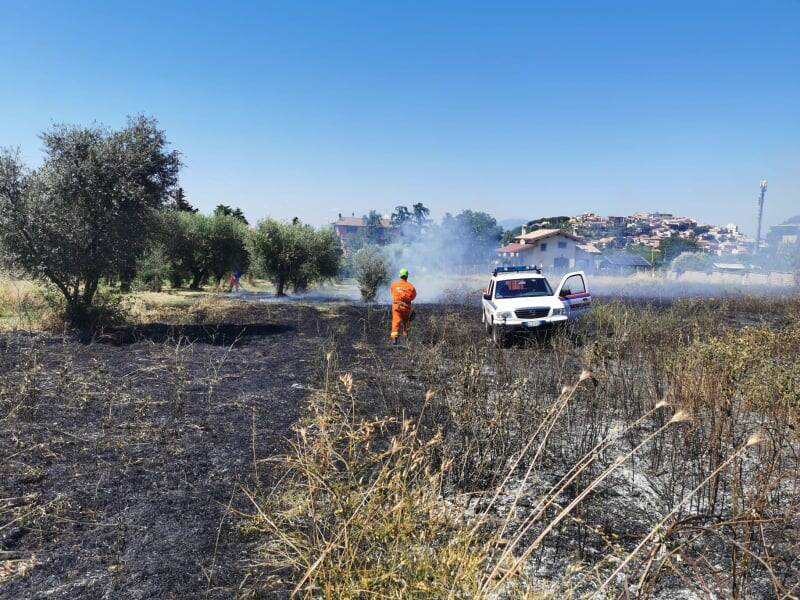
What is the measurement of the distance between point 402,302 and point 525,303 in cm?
289

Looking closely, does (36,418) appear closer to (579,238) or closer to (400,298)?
(400,298)

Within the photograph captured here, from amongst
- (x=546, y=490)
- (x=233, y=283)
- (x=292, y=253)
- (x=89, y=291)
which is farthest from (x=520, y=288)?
(x=233, y=283)

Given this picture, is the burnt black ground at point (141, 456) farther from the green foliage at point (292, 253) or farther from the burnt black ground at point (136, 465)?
the green foliage at point (292, 253)

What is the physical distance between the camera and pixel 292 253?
26.8 m

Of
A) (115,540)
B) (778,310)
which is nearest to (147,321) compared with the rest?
(115,540)

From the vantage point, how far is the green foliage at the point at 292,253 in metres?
26.6

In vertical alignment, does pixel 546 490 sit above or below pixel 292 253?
below

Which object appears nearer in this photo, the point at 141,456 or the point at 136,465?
the point at 136,465

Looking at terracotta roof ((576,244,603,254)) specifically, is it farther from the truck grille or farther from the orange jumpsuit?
the orange jumpsuit

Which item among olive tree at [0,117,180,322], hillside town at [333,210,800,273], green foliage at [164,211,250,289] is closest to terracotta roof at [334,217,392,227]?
hillside town at [333,210,800,273]

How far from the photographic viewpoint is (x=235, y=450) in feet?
18.4

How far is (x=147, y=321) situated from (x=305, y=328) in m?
4.57

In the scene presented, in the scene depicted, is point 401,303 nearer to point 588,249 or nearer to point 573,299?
point 573,299

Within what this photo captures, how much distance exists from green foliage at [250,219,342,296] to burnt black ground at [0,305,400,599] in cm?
1642
